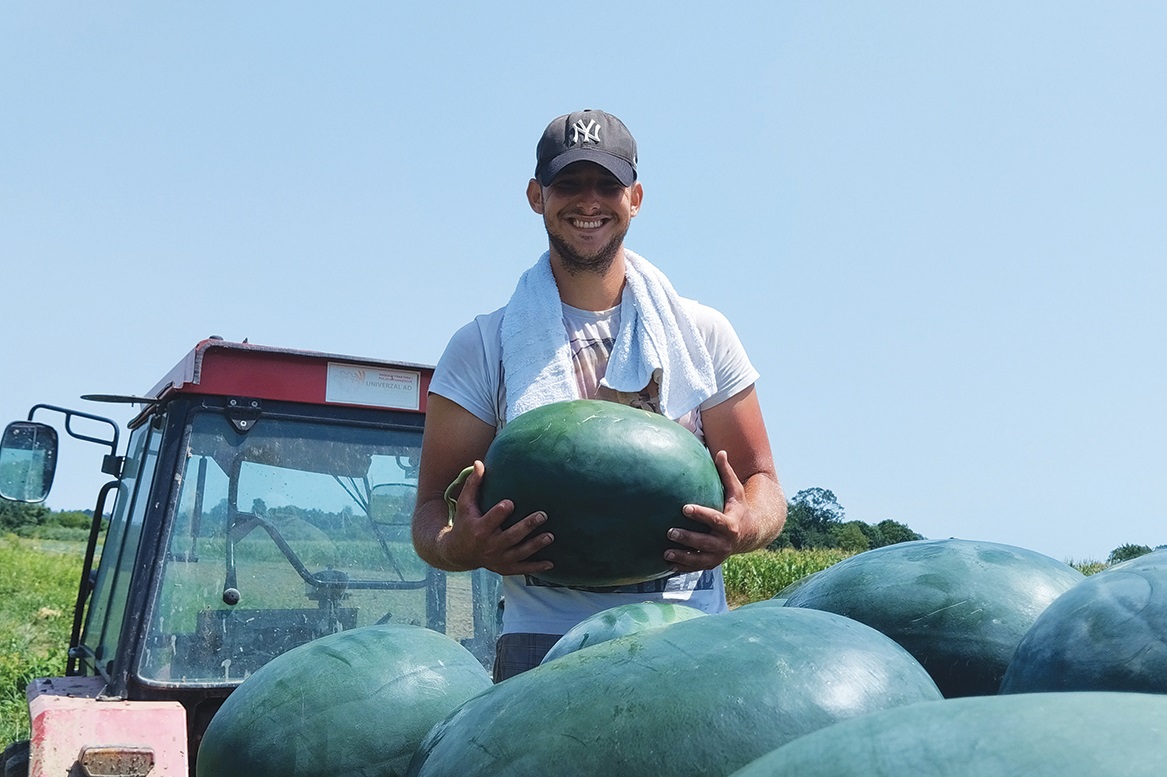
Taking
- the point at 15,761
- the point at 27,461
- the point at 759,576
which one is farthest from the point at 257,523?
the point at 759,576

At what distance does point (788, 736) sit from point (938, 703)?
0.62 ft

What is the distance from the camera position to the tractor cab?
443cm

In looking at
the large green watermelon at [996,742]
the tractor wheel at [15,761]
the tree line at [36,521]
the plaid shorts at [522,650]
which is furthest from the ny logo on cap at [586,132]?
the tree line at [36,521]

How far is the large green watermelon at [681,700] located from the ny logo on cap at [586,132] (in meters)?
1.63

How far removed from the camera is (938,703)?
79 cm

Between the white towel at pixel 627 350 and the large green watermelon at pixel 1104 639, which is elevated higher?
the white towel at pixel 627 350

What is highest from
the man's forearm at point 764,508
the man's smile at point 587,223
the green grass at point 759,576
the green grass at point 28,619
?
the man's smile at point 587,223

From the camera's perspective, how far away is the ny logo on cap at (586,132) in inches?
100

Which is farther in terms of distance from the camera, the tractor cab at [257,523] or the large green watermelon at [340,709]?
the tractor cab at [257,523]

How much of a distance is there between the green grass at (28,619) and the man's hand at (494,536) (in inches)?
313

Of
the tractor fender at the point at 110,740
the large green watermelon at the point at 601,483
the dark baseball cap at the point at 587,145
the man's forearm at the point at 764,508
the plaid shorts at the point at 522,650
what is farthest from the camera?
the tractor fender at the point at 110,740

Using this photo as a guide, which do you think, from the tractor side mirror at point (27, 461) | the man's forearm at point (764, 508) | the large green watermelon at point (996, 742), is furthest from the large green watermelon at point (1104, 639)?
the tractor side mirror at point (27, 461)

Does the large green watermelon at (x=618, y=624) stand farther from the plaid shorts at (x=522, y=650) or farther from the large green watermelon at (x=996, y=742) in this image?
the plaid shorts at (x=522, y=650)

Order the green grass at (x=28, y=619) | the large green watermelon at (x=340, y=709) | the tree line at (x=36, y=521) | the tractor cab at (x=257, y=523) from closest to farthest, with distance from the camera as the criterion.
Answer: the large green watermelon at (x=340, y=709) → the tractor cab at (x=257, y=523) → the green grass at (x=28, y=619) → the tree line at (x=36, y=521)
